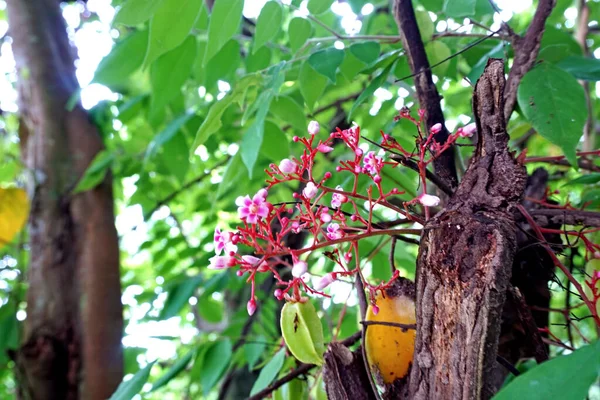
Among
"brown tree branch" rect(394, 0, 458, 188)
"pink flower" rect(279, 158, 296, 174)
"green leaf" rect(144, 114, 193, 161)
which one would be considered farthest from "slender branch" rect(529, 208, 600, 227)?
"green leaf" rect(144, 114, 193, 161)

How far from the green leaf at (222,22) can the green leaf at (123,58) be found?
40 cm

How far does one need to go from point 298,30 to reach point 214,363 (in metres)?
0.76

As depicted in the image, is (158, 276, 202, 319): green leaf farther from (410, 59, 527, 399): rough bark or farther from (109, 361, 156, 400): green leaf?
(410, 59, 527, 399): rough bark

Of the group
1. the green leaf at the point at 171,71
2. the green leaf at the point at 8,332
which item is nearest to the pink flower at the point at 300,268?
the green leaf at the point at 171,71

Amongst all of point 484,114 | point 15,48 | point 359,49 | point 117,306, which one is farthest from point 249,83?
point 15,48

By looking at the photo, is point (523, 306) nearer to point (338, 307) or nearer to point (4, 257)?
point (338, 307)

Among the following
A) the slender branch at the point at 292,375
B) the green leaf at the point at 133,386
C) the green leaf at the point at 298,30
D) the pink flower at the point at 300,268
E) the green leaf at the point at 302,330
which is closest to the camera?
the pink flower at the point at 300,268

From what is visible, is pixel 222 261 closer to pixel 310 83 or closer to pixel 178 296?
pixel 310 83

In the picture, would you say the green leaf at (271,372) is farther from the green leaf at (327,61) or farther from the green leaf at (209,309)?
the green leaf at (209,309)

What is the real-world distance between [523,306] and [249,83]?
59cm

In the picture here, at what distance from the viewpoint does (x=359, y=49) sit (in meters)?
0.94

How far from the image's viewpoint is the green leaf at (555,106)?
2.52ft

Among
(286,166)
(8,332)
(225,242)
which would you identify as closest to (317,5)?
(286,166)

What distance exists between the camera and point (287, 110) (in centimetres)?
111
